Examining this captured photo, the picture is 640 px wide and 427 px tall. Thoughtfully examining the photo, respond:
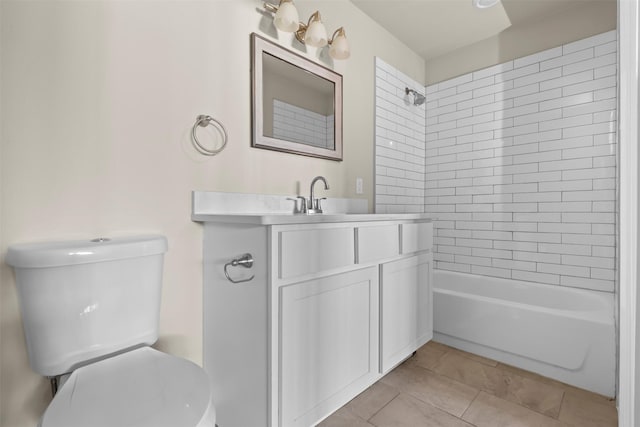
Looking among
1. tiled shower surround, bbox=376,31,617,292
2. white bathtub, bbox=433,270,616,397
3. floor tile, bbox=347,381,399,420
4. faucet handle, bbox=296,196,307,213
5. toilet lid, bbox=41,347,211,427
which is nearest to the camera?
toilet lid, bbox=41,347,211,427

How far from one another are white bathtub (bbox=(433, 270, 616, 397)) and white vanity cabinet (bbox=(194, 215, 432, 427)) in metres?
0.79

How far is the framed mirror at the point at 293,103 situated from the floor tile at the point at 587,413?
1.79 m

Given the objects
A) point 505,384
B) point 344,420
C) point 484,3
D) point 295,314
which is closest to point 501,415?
point 505,384

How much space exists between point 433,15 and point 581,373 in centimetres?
245

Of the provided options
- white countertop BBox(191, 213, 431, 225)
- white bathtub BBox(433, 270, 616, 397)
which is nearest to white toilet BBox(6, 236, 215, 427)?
white countertop BBox(191, 213, 431, 225)

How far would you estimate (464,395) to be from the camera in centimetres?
164

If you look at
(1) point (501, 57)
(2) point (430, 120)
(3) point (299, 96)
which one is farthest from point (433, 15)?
(3) point (299, 96)

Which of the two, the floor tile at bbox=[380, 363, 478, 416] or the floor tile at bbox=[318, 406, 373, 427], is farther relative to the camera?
the floor tile at bbox=[380, 363, 478, 416]

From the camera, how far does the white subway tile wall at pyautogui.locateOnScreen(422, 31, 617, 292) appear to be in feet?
6.89

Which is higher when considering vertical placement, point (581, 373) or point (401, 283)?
point (401, 283)

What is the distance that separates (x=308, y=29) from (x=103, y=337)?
170cm

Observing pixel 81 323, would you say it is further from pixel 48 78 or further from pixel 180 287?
pixel 48 78

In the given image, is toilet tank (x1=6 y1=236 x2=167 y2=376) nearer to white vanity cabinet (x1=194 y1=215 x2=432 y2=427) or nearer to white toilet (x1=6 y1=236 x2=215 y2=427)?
white toilet (x1=6 y1=236 x2=215 y2=427)

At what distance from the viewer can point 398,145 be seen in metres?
2.60
